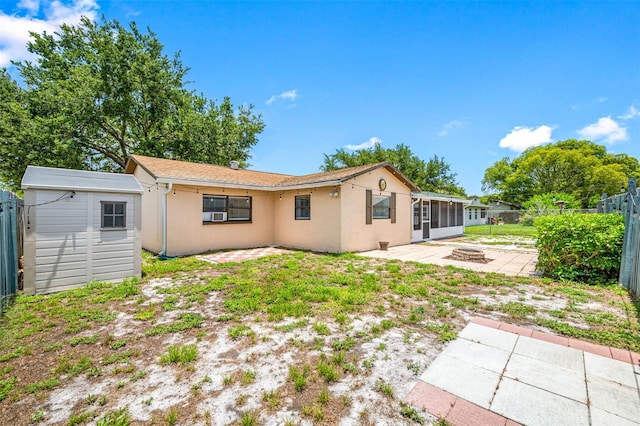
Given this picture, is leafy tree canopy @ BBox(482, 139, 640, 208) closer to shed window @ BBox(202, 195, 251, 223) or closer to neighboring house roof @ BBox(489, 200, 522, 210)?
neighboring house roof @ BBox(489, 200, 522, 210)

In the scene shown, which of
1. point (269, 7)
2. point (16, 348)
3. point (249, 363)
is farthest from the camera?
point (269, 7)

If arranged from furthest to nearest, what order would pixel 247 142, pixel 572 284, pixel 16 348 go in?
pixel 247 142
pixel 572 284
pixel 16 348

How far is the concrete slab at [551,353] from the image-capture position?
267 centimetres

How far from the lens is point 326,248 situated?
9.82m

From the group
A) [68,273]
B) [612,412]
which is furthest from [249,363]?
[68,273]

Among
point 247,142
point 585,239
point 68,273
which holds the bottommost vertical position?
point 68,273

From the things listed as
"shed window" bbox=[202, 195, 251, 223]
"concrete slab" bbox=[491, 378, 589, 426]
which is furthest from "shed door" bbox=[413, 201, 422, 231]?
"concrete slab" bbox=[491, 378, 589, 426]

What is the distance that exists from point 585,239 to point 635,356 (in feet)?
12.4

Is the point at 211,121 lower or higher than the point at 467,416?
higher

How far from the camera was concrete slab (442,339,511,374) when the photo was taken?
8.81 feet

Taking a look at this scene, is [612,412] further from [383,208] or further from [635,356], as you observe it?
[383,208]

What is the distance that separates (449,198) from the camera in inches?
→ 618

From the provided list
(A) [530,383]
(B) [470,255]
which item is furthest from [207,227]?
(A) [530,383]

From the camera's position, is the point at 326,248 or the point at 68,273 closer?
the point at 68,273
